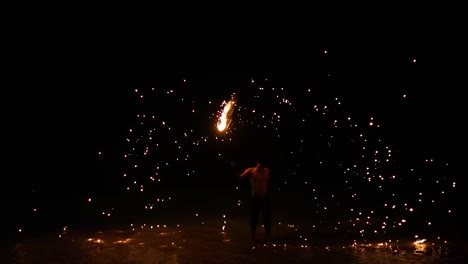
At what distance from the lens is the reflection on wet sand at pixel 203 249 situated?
30.8 feet

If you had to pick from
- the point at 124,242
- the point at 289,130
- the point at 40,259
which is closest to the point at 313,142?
the point at 289,130

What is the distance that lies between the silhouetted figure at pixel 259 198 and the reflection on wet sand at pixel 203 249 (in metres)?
0.31

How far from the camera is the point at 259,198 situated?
1157 centimetres

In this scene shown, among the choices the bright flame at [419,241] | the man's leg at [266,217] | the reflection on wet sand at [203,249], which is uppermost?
the man's leg at [266,217]

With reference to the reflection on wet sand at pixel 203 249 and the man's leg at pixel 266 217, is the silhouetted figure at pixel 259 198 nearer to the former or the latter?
the man's leg at pixel 266 217

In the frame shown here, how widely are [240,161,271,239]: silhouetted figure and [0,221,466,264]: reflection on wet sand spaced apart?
0.31 meters

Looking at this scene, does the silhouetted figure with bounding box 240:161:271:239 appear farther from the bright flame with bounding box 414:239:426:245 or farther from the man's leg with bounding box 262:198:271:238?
the bright flame with bounding box 414:239:426:245

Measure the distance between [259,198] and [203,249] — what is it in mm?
1675

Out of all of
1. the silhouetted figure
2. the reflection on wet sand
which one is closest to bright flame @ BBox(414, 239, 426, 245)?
the reflection on wet sand

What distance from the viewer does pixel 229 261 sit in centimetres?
924

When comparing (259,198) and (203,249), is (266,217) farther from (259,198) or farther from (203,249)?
(203,249)

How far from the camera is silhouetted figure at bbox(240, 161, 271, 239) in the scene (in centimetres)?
1145

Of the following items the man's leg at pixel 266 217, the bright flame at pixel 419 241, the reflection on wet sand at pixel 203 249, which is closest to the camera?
the reflection on wet sand at pixel 203 249

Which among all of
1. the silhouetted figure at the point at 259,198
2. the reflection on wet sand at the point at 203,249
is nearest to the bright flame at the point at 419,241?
the reflection on wet sand at the point at 203,249
